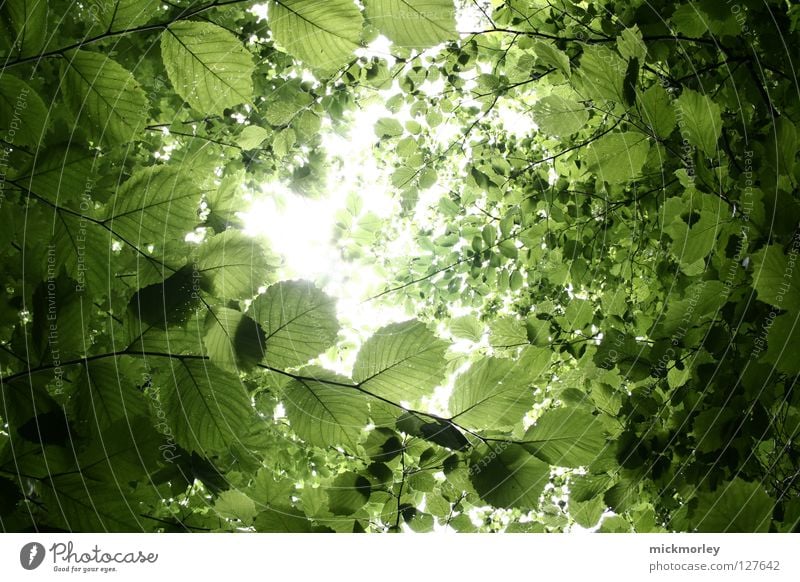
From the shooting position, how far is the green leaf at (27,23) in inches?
28.7

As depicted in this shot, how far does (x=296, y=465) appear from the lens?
2.66 m

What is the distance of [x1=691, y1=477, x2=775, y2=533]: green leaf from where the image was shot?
0.85 m

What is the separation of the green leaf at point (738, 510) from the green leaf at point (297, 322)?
72 cm

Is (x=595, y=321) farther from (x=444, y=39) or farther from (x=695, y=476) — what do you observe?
(x=444, y=39)

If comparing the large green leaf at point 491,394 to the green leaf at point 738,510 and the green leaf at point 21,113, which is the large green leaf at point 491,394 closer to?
the green leaf at point 738,510

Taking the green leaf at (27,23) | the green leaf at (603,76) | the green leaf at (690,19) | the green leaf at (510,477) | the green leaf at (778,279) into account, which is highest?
the green leaf at (690,19)

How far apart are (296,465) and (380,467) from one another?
1.97 meters

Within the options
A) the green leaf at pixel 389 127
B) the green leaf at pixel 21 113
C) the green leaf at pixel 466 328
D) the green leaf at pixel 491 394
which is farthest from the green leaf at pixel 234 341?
the green leaf at pixel 389 127

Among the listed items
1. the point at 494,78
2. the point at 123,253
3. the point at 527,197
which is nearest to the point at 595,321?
the point at 527,197

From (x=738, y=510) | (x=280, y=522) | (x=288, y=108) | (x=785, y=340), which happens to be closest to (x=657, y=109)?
(x=785, y=340)

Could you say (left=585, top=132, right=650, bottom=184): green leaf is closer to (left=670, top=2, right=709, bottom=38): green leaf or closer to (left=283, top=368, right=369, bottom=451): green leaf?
(left=670, top=2, right=709, bottom=38): green leaf

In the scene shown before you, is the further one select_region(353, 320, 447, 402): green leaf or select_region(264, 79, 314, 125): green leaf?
select_region(264, 79, 314, 125): green leaf
